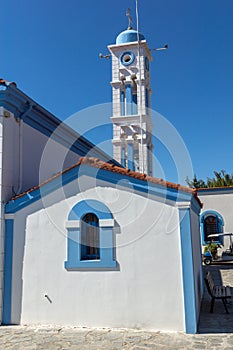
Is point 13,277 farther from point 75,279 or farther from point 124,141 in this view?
point 124,141

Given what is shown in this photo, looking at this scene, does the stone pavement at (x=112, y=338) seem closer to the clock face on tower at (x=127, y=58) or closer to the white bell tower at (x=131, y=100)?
the white bell tower at (x=131, y=100)

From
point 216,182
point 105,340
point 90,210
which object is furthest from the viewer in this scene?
point 216,182

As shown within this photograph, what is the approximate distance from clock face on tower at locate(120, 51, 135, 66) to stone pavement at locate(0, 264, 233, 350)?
13799mm

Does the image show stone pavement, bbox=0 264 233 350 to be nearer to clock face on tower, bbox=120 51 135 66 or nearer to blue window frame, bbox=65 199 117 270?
blue window frame, bbox=65 199 117 270

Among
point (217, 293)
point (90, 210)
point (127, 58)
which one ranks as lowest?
point (217, 293)

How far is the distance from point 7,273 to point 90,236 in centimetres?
203

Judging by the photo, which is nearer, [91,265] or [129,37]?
[91,265]

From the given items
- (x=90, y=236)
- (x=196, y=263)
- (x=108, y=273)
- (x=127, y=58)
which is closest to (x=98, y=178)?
(x=90, y=236)

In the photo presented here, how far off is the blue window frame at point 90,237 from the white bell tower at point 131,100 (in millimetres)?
10011

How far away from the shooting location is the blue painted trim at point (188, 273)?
6.48 meters

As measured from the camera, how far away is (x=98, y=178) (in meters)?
7.46

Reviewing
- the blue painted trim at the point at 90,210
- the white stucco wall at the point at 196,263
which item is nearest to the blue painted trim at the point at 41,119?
the blue painted trim at the point at 90,210

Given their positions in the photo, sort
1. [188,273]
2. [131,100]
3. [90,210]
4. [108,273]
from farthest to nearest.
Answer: [131,100] < [90,210] < [108,273] < [188,273]

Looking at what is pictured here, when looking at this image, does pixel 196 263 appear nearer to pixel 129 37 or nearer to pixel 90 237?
pixel 90 237
